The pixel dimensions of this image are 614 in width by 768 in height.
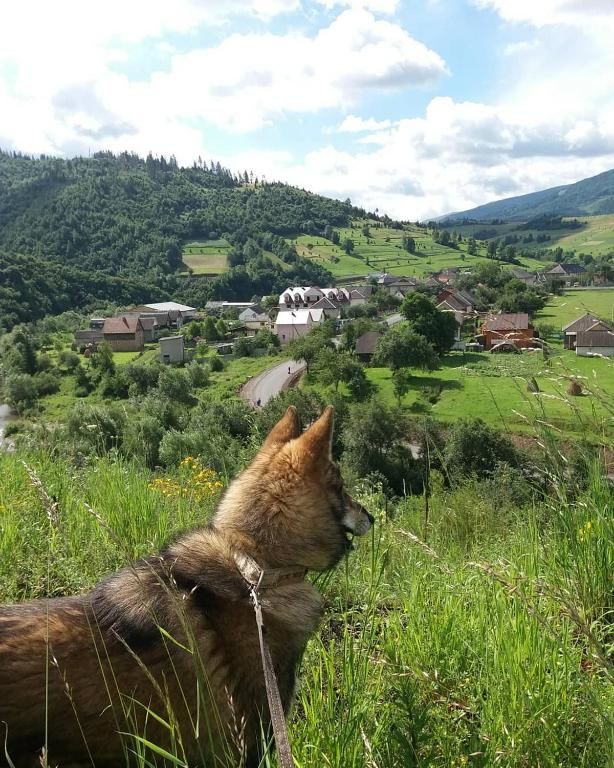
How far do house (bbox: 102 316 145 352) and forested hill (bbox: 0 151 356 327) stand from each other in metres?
15.0

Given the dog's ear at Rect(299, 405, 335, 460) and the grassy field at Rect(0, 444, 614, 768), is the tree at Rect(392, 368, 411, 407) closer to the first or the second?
the grassy field at Rect(0, 444, 614, 768)

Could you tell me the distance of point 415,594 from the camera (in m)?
2.66

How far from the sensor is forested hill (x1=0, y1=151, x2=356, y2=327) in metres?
109

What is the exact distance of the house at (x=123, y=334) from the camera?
82812 millimetres

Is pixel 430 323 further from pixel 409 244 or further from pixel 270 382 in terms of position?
pixel 409 244

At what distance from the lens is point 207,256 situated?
15775cm

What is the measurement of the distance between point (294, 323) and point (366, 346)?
78.4ft

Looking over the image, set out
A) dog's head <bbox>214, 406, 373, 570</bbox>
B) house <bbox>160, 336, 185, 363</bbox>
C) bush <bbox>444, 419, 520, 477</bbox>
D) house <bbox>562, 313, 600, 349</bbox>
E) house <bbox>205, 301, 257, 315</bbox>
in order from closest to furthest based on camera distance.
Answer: dog's head <bbox>214, 406, 373, 570</bbox>, house <bbox>562, 313, 600, 349</bbox>, bush <bbox>444, 419, 520, 477</bbox>, house <bbox>160, 336, 185, 363</bbox>, house <bbox>205, 301, 257, 315</bbox>

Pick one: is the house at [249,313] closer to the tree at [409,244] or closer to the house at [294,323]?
the house at [294,323]

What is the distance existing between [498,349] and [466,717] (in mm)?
2610

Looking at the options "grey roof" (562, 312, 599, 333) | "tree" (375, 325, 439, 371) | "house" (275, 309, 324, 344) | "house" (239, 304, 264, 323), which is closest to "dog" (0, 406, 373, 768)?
"grey roof" (562, 312, 599, 333)

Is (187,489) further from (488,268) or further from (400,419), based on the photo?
(488,268)

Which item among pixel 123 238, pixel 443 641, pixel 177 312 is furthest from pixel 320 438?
pixel 123 238

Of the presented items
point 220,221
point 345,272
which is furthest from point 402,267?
point 220,221
